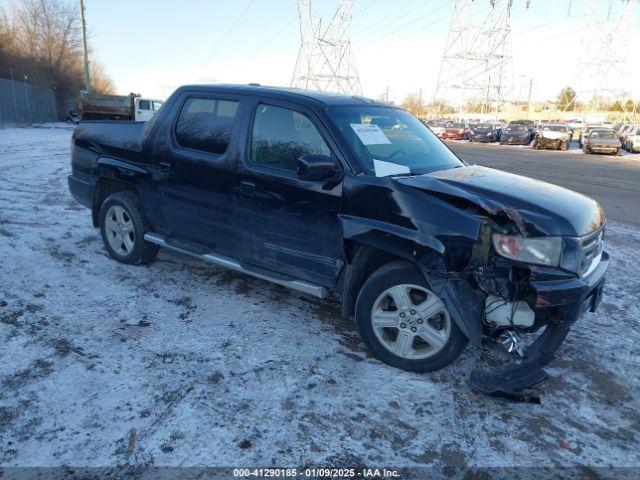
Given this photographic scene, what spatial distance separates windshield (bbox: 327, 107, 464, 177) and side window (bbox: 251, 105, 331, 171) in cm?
22

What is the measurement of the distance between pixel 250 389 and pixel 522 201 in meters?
2.12

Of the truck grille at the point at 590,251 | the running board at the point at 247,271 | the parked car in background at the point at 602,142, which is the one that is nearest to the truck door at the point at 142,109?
the running board at the point at 247,271

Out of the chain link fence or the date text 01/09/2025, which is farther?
the chain link fence

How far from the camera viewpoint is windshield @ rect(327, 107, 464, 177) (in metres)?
3.51

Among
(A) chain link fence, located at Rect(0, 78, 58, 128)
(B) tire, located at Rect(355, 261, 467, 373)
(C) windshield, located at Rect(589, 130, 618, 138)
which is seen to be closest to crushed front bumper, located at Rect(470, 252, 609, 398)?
(B) tire, located at Rect(355, 261, 467, 373)

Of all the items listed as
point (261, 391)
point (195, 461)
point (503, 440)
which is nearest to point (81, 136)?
point (261, 391)

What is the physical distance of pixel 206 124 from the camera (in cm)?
430

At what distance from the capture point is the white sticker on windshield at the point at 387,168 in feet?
11.1

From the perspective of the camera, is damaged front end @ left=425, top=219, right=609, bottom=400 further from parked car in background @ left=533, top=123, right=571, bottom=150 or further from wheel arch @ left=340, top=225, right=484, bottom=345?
parked car in background @ left=533, top=123, right=571, bottom=150

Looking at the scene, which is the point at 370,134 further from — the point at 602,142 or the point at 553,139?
the point at 553,139

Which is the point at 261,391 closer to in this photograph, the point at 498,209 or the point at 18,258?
the point at 498,209

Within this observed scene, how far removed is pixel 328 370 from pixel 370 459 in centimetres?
86

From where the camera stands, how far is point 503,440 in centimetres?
267

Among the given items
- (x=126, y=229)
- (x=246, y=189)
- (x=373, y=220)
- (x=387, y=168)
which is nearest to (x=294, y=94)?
(x=246, y=189)
